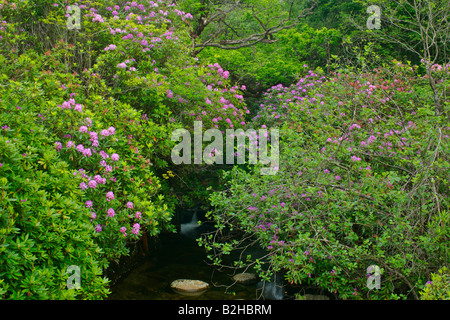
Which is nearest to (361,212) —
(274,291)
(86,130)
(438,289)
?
(438,289)

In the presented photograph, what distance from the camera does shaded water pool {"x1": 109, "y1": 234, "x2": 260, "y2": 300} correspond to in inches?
207

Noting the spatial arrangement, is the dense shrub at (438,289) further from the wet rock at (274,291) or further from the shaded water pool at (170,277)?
the wet rock at (274,291)

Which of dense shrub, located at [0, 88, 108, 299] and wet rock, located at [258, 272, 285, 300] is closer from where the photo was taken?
dense shrub, located at [0, 88, 108, 299]

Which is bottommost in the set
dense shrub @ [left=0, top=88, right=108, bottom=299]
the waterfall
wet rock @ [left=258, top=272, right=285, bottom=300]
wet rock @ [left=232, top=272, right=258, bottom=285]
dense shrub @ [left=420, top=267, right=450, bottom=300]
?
wet rock @ [left=258, top=272, right=285, bottom=300]

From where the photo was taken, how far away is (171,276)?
591 centimetres

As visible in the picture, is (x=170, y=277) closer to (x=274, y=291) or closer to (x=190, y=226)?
(x=274, y=291)

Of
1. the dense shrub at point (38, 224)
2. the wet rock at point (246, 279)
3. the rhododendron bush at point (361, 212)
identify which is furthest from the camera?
the wet rock at point (246, 279)

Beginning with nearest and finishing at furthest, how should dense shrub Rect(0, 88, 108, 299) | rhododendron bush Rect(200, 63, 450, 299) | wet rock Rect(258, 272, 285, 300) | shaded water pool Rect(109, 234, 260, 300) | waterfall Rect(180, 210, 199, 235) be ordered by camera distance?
dense shrub Rect(0, 88, 108, 299)
rhododendron bush Rect(200, 63, 450, 299)
shaded water pool Rect(109, 234, 260, 300)
wet rock Rect(258, 272, 285, 300)
waterfall Rect(180, 210, 199, 235)

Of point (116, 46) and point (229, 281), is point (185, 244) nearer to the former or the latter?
point (229, 281)

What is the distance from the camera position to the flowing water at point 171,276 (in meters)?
5.26

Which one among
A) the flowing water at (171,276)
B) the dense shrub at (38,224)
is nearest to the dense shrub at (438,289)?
the flowing water at (171,276)

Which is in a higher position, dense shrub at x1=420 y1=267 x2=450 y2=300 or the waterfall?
dense shrub at x1=420 y1=267 x2=450 y2=300

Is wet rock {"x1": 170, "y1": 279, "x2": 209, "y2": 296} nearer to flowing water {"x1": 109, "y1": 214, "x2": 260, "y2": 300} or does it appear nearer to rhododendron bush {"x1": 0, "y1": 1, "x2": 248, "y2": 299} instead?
flowing water {"x1": 109, "y1": 214, "x2": 260, "y2": 300}

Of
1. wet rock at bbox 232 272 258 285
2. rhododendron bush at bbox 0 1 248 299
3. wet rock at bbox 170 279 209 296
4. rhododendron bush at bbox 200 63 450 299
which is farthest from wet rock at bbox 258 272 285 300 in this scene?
rhododendron bush at bbox 0 1 248 299
